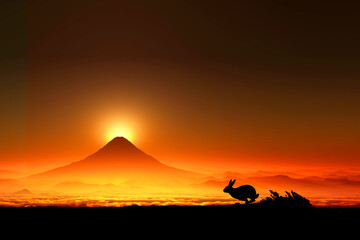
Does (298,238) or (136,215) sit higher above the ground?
(136,215)

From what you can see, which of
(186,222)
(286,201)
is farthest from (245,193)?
(186,222)

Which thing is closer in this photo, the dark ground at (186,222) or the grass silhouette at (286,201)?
the dark ground at (186,222)

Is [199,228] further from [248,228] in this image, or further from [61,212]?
[61,212]

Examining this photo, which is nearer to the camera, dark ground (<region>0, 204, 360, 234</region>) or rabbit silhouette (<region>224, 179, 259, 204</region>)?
dark ground (<region>0, 204, 360, 234</region>)

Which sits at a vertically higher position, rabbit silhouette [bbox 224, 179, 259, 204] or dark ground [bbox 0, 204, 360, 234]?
rabbit silhouette [bbox 224, 179, 259, 204]

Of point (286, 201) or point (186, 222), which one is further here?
point (286, 201)

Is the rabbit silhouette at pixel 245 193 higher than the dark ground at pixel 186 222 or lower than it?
higher

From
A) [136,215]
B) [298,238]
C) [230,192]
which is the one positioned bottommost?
[298,238]

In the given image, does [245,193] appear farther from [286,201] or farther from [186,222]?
[186,222]

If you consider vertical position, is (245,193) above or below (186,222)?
above

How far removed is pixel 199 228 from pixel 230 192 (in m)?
11.4

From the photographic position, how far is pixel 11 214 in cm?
2094

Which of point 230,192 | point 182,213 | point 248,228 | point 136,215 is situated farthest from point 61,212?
point 230,192

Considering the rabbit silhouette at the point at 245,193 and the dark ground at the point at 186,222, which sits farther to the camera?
the rabbit silhouette at the point at 245,193
